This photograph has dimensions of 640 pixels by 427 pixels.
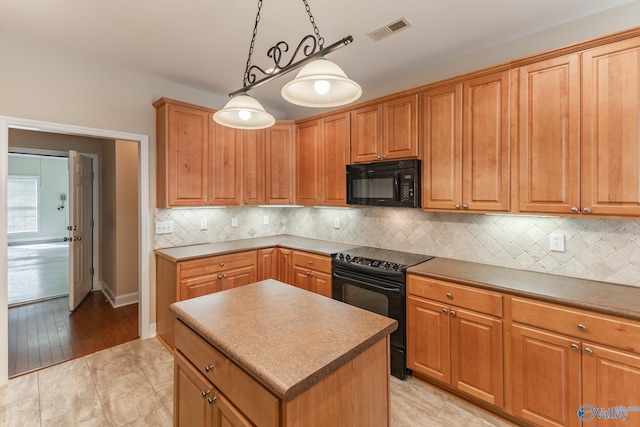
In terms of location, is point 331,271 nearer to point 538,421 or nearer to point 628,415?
point 538,421

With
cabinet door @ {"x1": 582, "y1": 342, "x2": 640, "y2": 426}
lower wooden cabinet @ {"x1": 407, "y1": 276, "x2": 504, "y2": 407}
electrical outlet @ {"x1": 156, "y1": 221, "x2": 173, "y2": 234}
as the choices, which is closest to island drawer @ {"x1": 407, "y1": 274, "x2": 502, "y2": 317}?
lower wooden cabinet @ {"x1": 407, "y1": 276, "x2": 504, "y2": 407}

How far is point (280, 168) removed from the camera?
12.7 feet

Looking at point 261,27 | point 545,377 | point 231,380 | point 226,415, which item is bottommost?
point 545,377

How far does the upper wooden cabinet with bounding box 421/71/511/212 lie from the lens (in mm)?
2225

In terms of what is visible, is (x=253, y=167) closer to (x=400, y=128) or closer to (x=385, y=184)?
(x=385, y=184)

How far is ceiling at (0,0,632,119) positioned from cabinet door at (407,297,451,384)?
2.19m

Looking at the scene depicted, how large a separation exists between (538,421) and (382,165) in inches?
86.9

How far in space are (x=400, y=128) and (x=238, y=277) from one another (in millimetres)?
2320

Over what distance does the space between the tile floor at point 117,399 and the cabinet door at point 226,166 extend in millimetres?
1822

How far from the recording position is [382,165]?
2.90 m

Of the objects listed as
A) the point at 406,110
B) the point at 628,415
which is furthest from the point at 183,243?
the point at 628,415

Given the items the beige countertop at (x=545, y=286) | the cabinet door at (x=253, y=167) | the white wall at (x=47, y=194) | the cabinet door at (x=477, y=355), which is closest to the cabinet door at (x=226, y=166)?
the cabinet door at (x=253, y=167)

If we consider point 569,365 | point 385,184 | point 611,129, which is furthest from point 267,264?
point 611,129

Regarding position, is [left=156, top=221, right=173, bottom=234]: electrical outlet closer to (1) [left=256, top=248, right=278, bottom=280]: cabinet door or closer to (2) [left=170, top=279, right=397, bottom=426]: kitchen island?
(1) [left=256, top=248, right=278, bottom=280]: cabinet door
